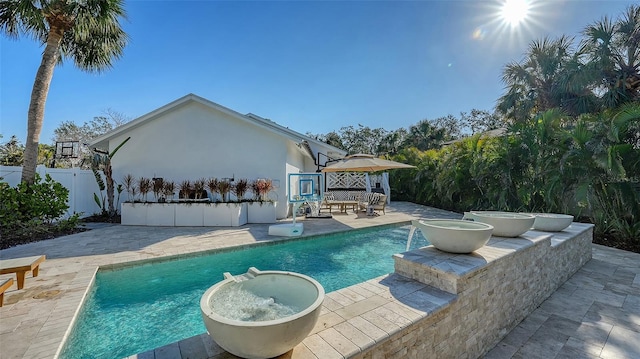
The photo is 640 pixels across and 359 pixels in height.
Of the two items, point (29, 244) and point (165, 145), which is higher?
point (165, 145)

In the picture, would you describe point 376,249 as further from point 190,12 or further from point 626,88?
point 626,88

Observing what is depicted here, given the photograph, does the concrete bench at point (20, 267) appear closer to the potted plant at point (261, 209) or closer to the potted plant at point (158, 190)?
the potted plant at point (158, 190)

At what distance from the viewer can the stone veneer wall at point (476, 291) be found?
8.82 ft

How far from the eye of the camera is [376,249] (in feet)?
26.8

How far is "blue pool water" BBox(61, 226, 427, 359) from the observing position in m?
3.66

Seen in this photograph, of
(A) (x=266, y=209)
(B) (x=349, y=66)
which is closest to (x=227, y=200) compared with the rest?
(A) (x=266, y=209)

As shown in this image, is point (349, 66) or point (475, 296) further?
point (349, 66)

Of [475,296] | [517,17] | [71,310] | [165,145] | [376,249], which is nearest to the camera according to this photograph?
[475,296]

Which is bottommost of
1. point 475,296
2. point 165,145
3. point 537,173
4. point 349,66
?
point 475,296

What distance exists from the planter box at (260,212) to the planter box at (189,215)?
6.24ft

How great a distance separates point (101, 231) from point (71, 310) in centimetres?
699

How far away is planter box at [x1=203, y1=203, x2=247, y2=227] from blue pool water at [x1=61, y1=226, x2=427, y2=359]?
3.27m

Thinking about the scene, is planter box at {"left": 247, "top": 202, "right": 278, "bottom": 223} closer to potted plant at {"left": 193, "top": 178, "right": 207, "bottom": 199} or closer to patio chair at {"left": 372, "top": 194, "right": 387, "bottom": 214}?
potted plant at {"left": 193, "top": 178, "right": 207, "bottom": 199}

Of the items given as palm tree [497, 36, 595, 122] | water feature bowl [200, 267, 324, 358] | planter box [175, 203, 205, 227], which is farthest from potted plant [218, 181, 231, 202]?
palm tree [497, 36, 595, 122]
